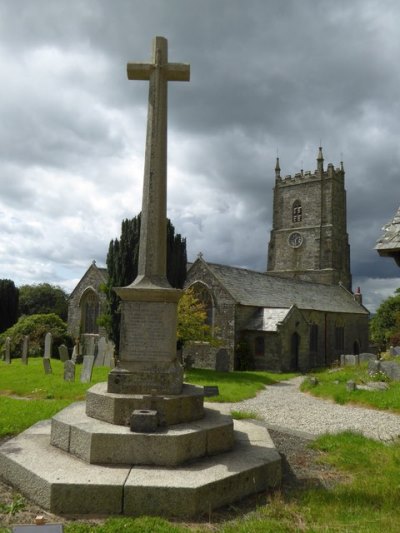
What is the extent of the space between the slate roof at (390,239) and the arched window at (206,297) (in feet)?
62.1

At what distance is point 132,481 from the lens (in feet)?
13.7

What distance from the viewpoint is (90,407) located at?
219 inches

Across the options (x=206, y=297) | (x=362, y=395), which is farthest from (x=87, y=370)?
(x=206, y=297)

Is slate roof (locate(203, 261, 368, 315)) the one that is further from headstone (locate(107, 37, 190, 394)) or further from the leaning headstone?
headstone (locate(107, 37, 190, 394))

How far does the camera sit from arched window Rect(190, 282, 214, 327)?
24453 mm

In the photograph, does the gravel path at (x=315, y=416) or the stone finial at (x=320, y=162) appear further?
the stone finial at (x=320, y=162)

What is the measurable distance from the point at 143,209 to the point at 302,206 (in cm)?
4028

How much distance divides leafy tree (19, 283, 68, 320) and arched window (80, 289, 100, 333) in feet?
51.1

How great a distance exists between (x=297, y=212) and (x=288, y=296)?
18.3 metres

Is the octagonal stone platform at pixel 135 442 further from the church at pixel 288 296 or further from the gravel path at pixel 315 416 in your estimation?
the church at pixel 288 296

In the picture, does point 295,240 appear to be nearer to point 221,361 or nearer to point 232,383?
point 221,361

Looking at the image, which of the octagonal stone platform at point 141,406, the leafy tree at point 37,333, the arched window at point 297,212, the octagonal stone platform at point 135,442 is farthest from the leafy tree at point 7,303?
the octagonal stone platform at point 135,442

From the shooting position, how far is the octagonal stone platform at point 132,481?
13.3 ft

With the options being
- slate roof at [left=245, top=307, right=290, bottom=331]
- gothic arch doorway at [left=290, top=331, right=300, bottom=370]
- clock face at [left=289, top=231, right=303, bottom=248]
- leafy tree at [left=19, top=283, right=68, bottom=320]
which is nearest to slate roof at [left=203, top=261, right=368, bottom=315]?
slate roof at [left=245, top=307, right=290, bottom=331]
